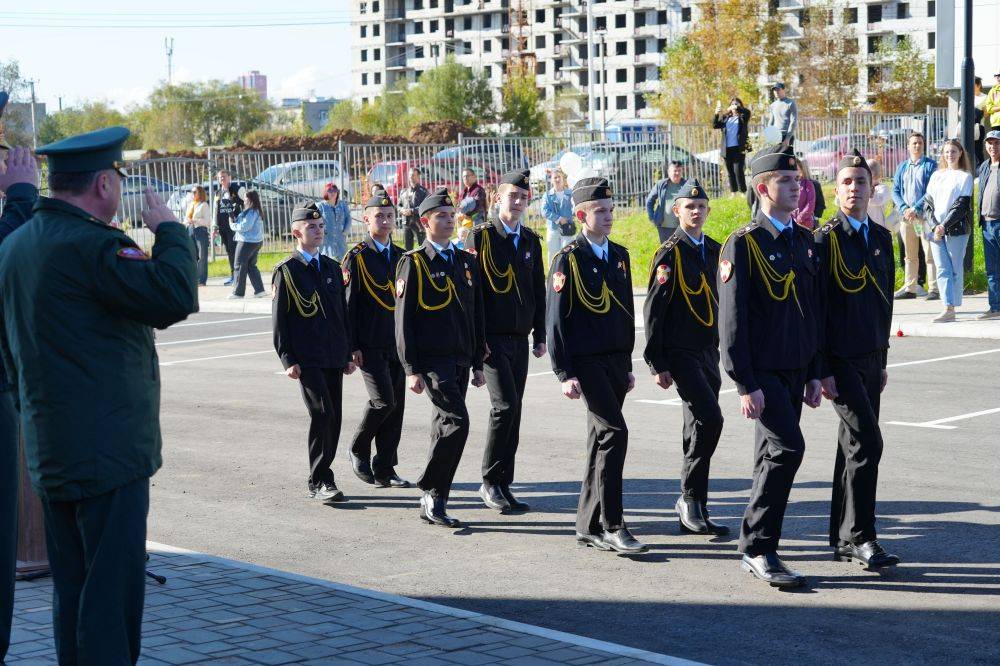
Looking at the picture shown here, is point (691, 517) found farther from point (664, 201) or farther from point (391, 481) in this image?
point (664, 201)

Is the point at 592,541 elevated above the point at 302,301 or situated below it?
below

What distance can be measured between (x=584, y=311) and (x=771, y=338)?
1258mm

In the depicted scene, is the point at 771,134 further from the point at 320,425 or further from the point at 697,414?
the point at 697,414

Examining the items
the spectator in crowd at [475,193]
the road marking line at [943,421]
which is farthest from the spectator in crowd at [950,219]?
the spectator in crowd at [475,193]

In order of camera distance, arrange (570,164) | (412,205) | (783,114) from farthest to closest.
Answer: (570,164) < (783,114) < (412,205)

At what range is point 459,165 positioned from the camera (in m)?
31.7

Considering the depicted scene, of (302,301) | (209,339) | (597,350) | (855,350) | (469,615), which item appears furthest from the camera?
(209,339)

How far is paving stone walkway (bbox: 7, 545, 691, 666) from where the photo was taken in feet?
18.2

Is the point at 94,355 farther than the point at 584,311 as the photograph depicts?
No

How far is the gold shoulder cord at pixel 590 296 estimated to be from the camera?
7.60 metres

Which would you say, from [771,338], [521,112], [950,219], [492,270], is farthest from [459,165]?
[521,112]

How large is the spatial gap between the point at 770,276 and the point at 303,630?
2.88m

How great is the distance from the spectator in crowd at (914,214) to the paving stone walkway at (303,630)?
13137mm

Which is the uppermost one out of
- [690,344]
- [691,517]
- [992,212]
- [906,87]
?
[906,87]
